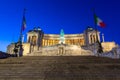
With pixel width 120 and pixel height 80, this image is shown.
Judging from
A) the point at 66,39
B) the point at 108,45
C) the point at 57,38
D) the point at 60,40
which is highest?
the point at 57,38

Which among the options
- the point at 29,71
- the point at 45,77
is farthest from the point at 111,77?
the point at 29,71

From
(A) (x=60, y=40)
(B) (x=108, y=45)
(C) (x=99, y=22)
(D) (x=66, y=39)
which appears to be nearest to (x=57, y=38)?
(A) (x=60, y=40)

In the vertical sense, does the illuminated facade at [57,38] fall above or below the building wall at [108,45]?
above

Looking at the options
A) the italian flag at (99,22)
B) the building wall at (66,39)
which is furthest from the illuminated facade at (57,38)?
the italian flag at (99,22)

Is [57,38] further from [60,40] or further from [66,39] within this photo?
[66,39]

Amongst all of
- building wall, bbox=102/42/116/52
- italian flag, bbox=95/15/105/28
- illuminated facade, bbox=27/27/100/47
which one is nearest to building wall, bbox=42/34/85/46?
illuminated facade, bbox=27/27/100/47

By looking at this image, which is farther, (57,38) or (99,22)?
(57,38)

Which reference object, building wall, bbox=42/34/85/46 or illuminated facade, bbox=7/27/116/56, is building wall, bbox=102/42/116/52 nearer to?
illuminated facade, bbox=7/27/116/56

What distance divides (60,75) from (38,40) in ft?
166

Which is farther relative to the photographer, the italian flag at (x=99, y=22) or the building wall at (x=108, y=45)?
the building wall at (x=108, y=45)

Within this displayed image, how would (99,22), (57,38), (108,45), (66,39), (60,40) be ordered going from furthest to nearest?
(66,39)
(57,38)
(60,40)
(108,45)
(99,22)

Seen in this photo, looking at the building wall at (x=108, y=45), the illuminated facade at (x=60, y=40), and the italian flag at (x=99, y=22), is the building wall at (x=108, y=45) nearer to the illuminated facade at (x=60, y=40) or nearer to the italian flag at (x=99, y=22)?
the illuminated facade at (x=60, y=40)

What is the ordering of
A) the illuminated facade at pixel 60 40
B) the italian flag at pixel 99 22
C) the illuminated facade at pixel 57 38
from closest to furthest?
the italian flag at pixel 99 22 < the illuminated facade at pixel 60 40 < the illuminated facade at pixel 57 38

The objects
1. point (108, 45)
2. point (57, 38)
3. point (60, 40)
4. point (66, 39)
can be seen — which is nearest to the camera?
point (108, 45)
